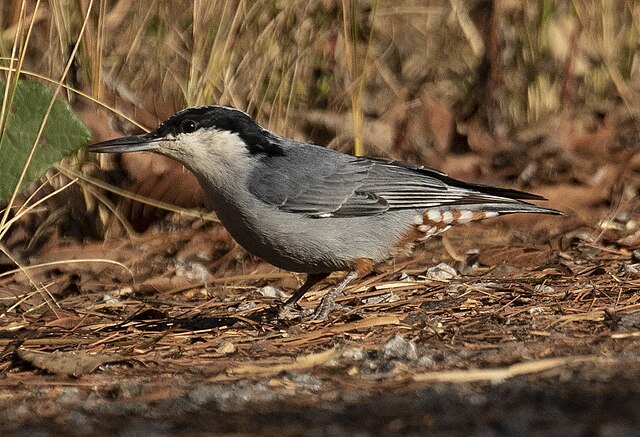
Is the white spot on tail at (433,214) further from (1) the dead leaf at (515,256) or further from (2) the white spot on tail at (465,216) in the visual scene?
(1) the dead leaf at (515,256)

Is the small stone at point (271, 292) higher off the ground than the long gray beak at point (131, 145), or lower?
lower

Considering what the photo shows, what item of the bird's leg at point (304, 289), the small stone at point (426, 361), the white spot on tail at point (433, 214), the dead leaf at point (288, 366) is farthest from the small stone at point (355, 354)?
the white spot on tail at point (433, 214)

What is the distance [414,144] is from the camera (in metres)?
7.26

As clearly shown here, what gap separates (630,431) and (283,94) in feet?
13.2

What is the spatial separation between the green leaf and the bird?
0.50ft

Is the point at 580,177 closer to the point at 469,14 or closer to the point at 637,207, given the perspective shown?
the point at 637,207

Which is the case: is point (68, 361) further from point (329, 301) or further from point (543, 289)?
point (543, 289)

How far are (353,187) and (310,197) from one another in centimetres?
26

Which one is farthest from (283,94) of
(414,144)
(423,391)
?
(423,391)

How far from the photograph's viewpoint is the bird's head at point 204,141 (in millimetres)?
4781

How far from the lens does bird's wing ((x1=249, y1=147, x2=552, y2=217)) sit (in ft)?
15.8

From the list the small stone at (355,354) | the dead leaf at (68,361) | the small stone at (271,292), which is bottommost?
the small stone at (271,292)

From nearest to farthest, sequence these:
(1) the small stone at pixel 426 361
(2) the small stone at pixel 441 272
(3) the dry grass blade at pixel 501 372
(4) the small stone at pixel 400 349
Answer: (3) the dry grass blade at pixel 501 372, (1) the small stone at pixel 426 361, (4) the small stone at pixel 400 349, (2) the small stone at pixel 441 272

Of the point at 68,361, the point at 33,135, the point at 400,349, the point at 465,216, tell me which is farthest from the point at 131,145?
the point at 400,349
